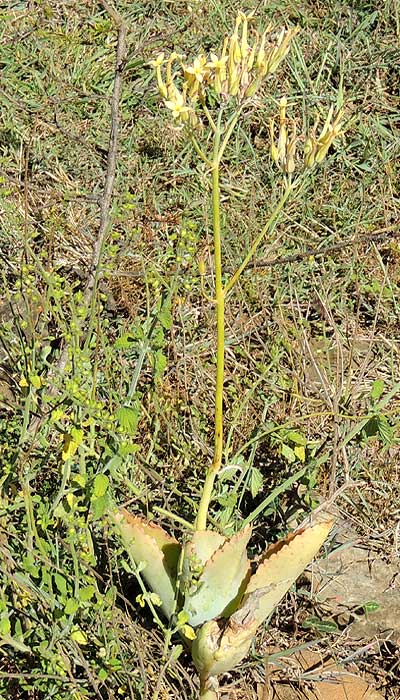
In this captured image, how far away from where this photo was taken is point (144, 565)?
2.23m

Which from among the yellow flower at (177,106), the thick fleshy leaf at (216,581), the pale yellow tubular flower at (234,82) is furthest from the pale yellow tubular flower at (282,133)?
the thick fleshy leaf at (216,581)

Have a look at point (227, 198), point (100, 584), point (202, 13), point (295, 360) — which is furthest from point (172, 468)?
point (202, 13)

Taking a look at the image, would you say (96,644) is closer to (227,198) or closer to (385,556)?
(385,556)

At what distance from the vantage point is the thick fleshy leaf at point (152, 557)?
232 centimetres

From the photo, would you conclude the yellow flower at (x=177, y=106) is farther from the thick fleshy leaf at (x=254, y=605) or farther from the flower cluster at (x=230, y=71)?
the thick fleshy leaf at (x=254, y=605)

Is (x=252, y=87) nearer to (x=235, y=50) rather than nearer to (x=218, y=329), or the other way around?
(x=235, y=50)

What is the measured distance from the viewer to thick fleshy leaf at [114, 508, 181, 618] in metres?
2.32

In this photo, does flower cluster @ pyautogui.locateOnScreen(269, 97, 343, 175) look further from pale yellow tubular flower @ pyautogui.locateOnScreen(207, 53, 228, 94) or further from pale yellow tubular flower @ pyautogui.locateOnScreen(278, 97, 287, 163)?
pale yellow tubular flower @ pyautogui.locateOnScreen(207, 53, 228, 94)

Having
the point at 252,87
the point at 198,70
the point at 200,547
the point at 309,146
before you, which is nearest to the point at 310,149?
the point at 309,146

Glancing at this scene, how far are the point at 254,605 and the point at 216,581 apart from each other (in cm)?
13

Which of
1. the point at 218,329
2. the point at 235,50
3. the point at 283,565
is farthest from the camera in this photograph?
the point at 283,565

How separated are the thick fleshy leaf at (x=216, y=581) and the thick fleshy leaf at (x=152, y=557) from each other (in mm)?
93

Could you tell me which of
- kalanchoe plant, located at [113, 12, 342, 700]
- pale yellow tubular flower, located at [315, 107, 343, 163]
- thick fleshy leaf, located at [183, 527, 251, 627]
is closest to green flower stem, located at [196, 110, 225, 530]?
kalanchoe plant, located at [113, 12, 342, 700]

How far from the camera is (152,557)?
232 centimetres
